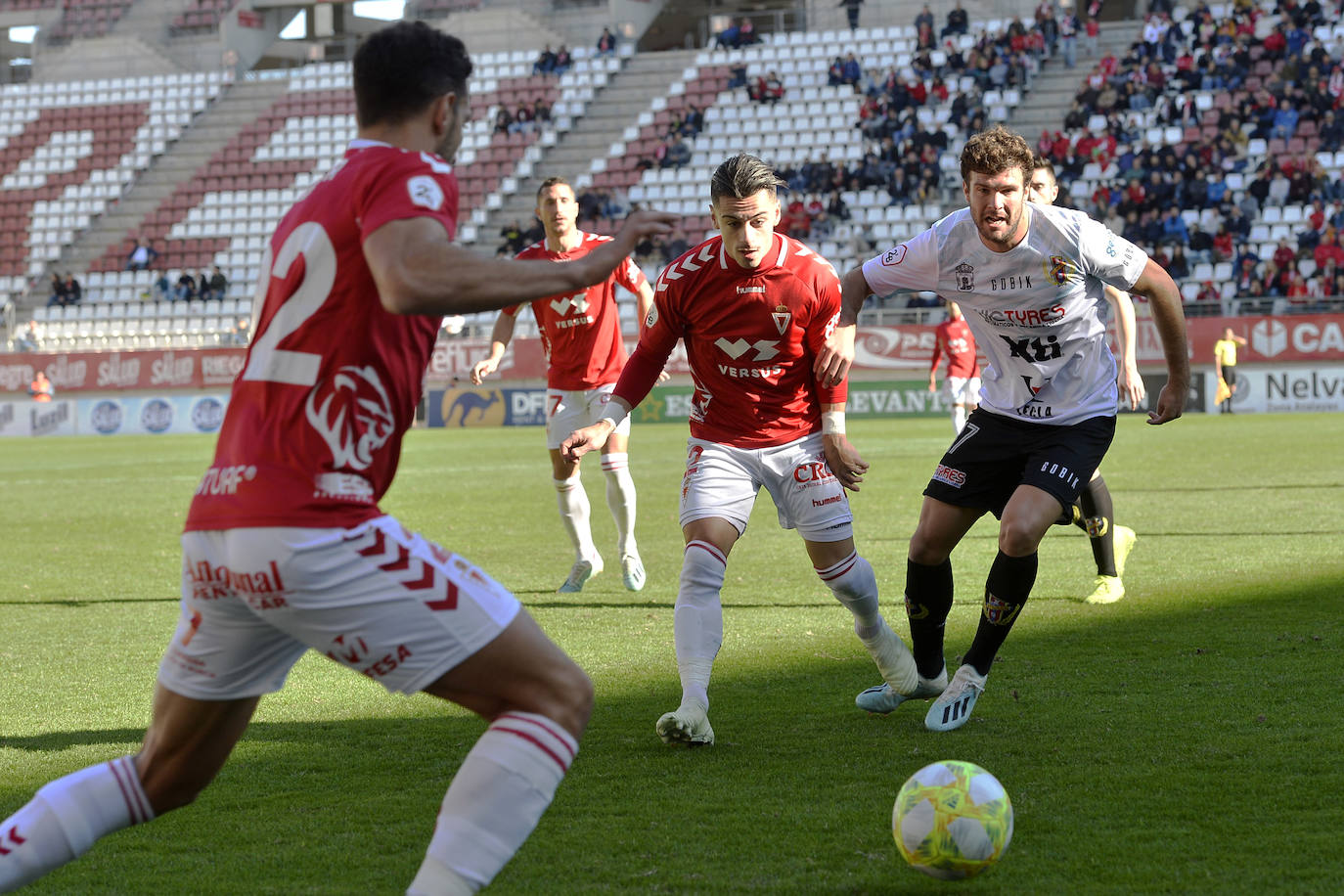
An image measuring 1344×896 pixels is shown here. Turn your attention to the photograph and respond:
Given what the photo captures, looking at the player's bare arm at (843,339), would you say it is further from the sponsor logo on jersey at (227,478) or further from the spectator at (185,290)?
the spectator at (185,290)

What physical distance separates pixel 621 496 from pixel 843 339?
426cm

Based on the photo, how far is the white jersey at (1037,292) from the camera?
5406 mm

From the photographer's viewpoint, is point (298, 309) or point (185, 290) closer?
point (298, 309)

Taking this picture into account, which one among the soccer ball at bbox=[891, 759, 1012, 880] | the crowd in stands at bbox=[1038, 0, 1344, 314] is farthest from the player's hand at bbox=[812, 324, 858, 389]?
the crowd in stands at bbox=[1038, 0, 1344, 314]

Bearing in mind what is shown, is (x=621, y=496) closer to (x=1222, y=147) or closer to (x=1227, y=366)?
(x=1227, y=366)

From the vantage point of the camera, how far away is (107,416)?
3572 cm

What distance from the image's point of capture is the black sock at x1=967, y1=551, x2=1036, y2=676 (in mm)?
5445

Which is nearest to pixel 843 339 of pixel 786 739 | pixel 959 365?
pixel 786 739

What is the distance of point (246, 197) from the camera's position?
43.4 m

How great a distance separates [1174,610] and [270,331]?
6090mm

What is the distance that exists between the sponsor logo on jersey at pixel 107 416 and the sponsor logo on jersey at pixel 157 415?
779mm

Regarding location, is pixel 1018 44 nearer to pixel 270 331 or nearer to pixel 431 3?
pixel 431 3

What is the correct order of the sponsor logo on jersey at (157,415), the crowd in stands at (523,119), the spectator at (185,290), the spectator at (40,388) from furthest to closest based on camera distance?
the crowd in stands at (523,119) → the spectator at (185,290) → the spectator at (40,388) → the sponsor logo on jersey at (157,415)

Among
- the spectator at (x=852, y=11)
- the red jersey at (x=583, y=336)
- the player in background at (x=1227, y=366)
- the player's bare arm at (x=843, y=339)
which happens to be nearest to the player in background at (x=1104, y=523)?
the player's bare arm at (x=843, y=339)
